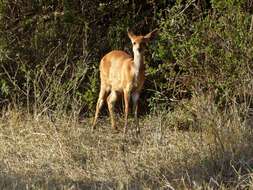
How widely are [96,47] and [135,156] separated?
4365 mm

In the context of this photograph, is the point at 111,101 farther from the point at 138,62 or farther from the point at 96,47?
the point at 96,47

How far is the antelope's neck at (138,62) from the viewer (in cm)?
966

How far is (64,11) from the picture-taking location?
35.6 ft

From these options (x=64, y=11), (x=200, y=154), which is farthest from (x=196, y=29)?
(x=200, y=154)

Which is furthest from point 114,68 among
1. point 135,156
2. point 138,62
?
point 135,156

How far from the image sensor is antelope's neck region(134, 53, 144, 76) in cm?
966

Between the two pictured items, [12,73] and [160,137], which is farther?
[12,73]

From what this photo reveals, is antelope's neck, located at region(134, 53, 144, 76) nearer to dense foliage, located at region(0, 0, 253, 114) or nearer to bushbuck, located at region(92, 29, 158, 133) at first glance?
bushbuck, located at region(92, 29, 158, 133)

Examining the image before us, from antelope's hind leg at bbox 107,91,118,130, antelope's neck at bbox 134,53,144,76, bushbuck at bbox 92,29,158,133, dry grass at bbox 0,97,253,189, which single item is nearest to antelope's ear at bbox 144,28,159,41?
bushbuck at bbox 92,29,158,133

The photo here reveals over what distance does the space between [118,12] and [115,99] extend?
1.63 meters

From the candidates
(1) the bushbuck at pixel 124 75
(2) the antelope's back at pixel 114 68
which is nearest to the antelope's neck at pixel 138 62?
(1) the bushbuck at pixel 124 75

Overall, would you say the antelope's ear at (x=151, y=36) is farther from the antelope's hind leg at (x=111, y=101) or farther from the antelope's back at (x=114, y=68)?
the antelope's hind leg at (x=111, y=101)

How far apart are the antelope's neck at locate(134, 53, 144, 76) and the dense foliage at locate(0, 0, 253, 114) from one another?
590 mm

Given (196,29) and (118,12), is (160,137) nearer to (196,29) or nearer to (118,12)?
(196,29)
